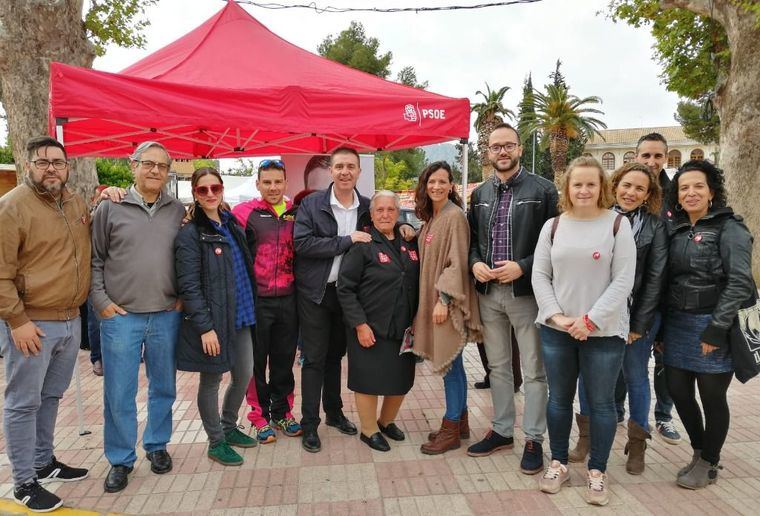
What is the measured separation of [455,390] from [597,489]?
102 cm

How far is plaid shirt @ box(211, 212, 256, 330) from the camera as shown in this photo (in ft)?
10.5

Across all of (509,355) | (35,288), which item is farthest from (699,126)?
(35,288)

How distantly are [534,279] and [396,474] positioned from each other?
149 cm

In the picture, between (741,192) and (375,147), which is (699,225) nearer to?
(375,147)

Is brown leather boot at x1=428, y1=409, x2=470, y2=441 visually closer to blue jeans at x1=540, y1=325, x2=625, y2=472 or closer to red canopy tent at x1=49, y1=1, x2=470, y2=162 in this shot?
blue jeans at x1=540, y1=325, x2=625, y2=472

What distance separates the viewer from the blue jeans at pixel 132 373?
2938 millimetres

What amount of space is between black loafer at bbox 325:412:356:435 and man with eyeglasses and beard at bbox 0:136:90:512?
1788 millimetres

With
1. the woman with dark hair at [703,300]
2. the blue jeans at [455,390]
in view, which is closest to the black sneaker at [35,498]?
the blue jeans at [455,390]

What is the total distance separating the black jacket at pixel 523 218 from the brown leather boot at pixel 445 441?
0.99 meters

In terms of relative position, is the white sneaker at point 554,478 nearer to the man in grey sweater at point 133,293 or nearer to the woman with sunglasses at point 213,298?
the woman with sunglasses at point 213,298

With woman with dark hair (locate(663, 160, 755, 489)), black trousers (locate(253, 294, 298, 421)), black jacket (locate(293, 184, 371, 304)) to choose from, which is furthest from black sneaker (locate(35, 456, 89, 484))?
woman with dark hair (locate(663, 160, 755, 489))

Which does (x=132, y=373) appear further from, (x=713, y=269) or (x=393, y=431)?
(x=713, y=269)

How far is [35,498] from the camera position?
8.98ft

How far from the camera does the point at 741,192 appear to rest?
9578 millimetres
